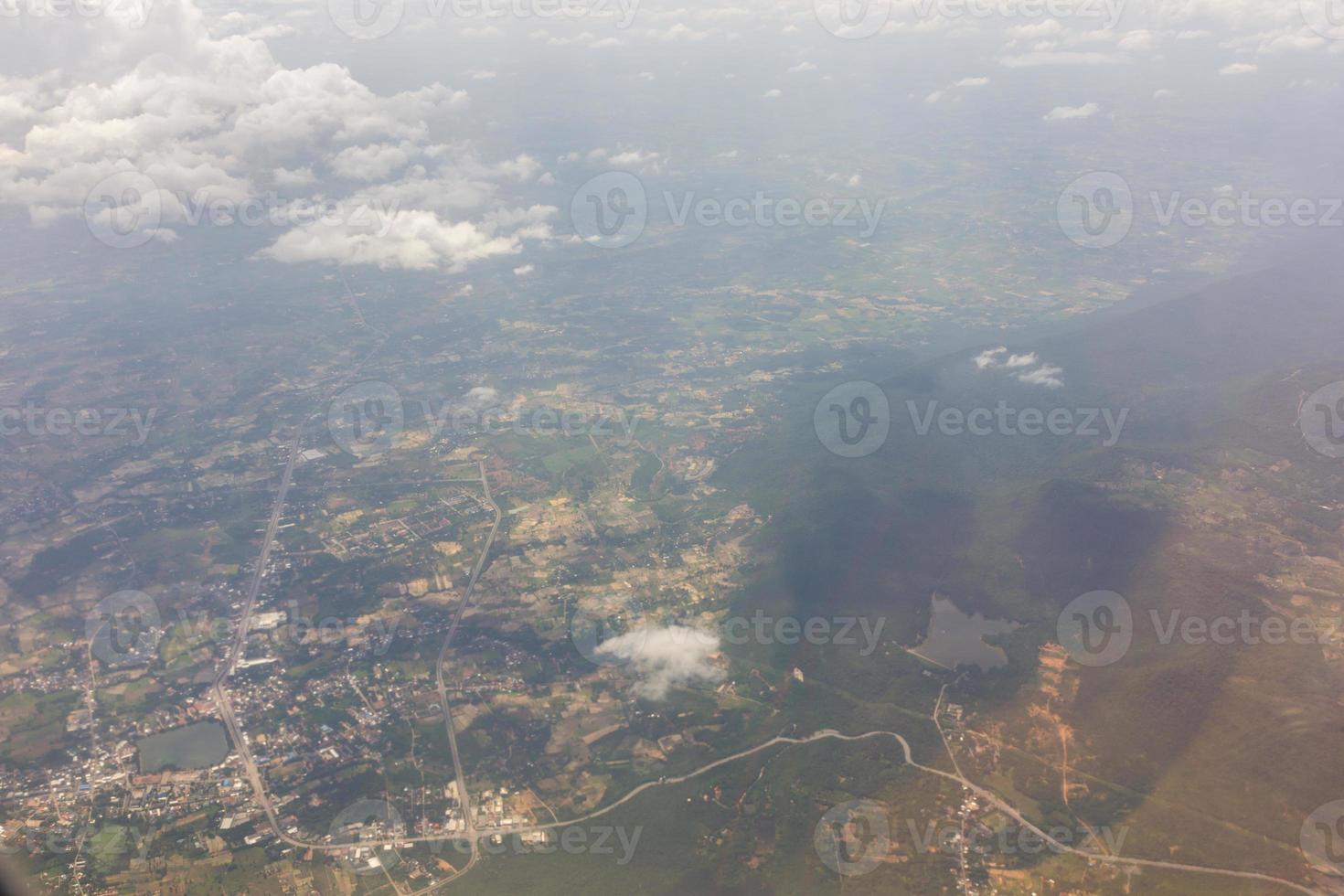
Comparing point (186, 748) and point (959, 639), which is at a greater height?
point (959, 639)

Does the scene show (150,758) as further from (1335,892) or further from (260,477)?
(1335,892)

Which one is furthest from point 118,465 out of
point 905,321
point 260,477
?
point 905,321

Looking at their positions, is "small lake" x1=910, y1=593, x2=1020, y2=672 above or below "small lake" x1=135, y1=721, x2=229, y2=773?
above

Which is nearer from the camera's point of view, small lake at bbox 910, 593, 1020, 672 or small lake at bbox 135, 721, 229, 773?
small lake at bbox 135, 721, 229, 773

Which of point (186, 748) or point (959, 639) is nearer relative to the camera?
point (186, 748)
